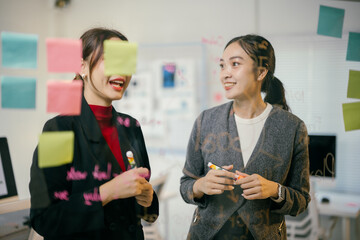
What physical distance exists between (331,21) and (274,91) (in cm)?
30

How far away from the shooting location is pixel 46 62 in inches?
Answer: 29.5

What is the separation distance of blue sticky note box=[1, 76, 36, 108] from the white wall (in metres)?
0.13

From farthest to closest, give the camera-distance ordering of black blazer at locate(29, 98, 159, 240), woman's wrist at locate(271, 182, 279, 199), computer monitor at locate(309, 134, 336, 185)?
computer monitor at locate(309, 134, 336, 185) < woman's wrist at locate(271, 182, 279, 199) < black blazer at locate(29, 98, 159, 240)

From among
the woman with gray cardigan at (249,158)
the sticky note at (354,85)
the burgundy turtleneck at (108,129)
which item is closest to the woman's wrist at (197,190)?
the woman with gray cardigan at (249,158)

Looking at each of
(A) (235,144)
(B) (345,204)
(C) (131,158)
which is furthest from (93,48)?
(B) (345,204)

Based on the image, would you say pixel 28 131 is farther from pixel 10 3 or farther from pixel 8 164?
pixel 10 3

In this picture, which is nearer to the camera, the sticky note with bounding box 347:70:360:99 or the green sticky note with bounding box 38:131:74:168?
the green sticky note with bounding box 38:131:74:168

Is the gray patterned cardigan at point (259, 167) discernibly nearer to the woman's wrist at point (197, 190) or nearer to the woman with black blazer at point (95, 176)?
the woman's wrist at point (197, 190)

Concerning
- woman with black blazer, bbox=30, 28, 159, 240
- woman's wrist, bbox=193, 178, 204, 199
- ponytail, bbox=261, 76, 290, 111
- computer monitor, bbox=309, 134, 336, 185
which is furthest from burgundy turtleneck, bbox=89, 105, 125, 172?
computer monitor, bbox=309, 134, 336, 185

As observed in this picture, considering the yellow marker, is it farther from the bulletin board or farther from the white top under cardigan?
the white top under cardigan

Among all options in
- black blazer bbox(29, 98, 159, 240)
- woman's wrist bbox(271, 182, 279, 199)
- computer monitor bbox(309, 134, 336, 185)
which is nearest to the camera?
black blazer bbox(29, 98, 159, 240)

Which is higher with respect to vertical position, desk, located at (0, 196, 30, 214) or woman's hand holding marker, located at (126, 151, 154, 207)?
woman's hand holding marker, located at (126, 151, 154, 207)

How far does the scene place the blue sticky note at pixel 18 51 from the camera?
74 cm

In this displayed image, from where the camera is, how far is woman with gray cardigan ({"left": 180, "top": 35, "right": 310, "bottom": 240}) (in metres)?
0.83
